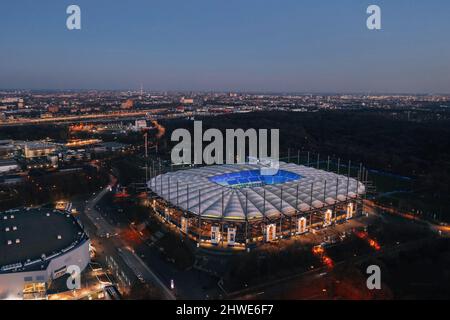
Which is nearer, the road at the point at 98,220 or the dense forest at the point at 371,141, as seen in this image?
the road at the point at 98,220

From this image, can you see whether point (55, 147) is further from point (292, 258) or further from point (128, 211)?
point (292, 258)

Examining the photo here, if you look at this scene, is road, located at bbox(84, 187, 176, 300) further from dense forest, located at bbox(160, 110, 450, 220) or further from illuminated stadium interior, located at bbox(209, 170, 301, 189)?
dense forest, located at bbox(160, 110, 450, 220)

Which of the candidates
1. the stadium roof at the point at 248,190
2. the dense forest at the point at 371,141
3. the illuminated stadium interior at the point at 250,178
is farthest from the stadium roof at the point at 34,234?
the dense forest at the point at 371,141

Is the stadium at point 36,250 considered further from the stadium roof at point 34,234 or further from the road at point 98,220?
the road at point 98,220

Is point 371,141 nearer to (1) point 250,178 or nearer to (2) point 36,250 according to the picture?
(1) point 250,178

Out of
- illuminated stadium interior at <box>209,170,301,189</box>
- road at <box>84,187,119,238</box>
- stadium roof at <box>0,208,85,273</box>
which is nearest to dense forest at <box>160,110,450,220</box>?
illuminated stadium interior at <box>209,170,301,189</box>

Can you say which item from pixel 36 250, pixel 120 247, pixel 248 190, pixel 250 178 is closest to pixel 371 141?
pixel 250 178
